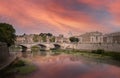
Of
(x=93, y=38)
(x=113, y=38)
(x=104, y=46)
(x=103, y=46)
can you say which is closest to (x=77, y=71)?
(x=104, y=46)

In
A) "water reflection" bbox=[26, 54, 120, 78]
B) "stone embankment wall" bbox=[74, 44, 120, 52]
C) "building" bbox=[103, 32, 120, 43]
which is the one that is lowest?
"water reflection" bbox=[26, 54, 120, 78]

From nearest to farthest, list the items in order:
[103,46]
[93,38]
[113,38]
A: 1. [103,46]
2. [113,38]
3. [93,38]

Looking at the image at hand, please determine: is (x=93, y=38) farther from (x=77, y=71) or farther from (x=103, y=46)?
(x=77, y=71)

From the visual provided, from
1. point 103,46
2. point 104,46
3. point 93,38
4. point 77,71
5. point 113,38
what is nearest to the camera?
point 77,71

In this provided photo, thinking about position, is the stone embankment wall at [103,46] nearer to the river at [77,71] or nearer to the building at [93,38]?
the river at [77,71]

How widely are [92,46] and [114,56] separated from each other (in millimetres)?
38722

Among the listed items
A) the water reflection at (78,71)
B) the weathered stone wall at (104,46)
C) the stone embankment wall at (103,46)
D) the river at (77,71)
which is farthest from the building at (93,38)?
the water reflection at (78,71)

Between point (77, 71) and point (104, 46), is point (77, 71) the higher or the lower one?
the lower one

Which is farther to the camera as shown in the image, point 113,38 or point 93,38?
point 93,38

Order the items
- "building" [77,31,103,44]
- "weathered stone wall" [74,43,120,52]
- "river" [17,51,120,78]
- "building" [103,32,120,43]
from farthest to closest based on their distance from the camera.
Answer: "building" [77,31,103,44] → "building" [103,32,120,43] → "weathered stone wall" [74,43,120,52] → "river" [17,51,120,78]

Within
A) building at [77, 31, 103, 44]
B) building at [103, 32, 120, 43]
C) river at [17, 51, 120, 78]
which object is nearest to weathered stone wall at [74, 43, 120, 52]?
building at [103, 32, 120, 43]

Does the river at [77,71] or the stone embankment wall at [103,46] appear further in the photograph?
the stone embankment wall at [103,46]

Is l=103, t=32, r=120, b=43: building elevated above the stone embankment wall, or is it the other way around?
l=103, t=32, r=120, b=43: building

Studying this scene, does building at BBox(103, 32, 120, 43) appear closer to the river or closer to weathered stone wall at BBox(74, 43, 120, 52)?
weathered stone wall at BBox(74, 43, 120, 52)
